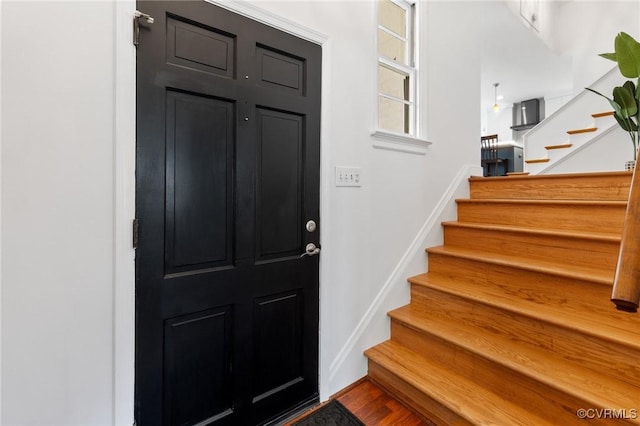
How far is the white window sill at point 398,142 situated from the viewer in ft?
6.26

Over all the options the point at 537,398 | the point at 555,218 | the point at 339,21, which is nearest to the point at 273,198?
the point at 339,21

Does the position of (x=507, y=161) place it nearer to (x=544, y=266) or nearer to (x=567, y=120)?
(x=567, y=120)

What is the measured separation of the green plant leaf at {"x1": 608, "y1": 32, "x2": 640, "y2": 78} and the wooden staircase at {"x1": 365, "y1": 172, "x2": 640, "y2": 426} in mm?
866

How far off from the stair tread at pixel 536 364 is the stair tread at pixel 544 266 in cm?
41

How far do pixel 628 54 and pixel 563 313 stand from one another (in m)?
1.92

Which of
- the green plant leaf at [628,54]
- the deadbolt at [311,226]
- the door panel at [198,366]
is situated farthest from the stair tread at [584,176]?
the door panel at [198,366]

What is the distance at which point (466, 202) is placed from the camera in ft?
7.97

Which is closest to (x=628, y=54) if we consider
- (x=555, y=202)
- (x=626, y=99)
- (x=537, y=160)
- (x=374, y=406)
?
(x=626, y=99)

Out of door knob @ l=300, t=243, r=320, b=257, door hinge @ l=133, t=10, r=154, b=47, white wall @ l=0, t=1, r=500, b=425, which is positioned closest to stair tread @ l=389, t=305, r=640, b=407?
door knob @ l=300, t=243, r=320, b=257

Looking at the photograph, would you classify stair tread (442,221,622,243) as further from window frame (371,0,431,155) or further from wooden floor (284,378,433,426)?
wooden floor (284,378,433,426)

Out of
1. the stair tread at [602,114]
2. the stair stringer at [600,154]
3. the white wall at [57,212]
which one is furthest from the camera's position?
the stair tread at [602,114]

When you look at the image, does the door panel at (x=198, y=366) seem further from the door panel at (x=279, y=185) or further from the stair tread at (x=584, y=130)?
the stair tread at (x=584, y=130)

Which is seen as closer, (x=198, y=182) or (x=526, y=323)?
(x=198, y=182)
